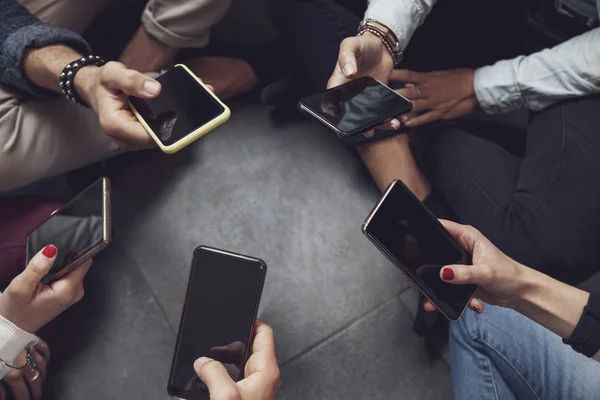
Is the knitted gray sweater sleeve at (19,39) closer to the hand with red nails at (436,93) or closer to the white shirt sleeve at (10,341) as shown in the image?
the white shirt sleeve at (10,341)

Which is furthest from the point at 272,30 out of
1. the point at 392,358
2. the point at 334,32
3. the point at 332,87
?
the point at 392,358

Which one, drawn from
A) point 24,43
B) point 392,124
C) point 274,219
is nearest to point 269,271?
point 274,219

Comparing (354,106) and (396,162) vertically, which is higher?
(354,106)

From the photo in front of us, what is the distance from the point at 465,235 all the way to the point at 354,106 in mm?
287

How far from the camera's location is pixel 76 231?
2.63 feet

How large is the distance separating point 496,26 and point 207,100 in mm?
637

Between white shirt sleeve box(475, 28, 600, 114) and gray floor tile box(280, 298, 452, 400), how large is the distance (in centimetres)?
51

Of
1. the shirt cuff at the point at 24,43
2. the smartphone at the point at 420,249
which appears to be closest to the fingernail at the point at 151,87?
the shirt cuff at the point at 24,43

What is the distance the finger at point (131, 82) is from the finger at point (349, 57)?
300 mm

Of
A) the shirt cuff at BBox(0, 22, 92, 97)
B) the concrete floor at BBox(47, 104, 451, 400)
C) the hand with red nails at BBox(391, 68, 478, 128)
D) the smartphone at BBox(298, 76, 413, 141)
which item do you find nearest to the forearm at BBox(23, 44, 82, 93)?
the shirt cuff at BBox(0, 22, 92, 97)

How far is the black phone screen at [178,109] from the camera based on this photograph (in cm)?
83

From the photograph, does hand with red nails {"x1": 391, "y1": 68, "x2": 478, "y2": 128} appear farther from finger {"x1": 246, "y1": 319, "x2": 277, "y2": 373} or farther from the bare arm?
finger {"x1": 246, "y1": 319, "x2": 277, "y2": 373}

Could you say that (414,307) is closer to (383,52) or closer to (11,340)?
(383,52)

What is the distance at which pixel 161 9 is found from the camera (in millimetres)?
1042
